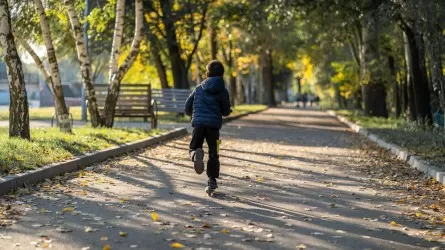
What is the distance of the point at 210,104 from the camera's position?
945 centimetres

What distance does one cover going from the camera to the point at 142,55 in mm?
35406

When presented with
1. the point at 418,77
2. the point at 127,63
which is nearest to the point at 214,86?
the point at 127,63

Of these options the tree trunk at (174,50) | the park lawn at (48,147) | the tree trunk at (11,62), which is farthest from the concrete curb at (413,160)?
the tree trunk at (174,50)

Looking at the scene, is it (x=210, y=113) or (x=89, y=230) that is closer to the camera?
(x=89, y=230)

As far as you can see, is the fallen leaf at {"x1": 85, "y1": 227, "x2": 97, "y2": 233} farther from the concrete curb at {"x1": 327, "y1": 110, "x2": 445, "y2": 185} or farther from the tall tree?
the tall tree

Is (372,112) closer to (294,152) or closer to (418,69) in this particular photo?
(418,69)

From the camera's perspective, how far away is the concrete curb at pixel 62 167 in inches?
355

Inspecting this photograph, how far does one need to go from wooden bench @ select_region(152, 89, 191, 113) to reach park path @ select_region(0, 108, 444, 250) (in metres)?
18.5

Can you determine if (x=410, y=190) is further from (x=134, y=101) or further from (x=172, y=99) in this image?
(x=172, y=99)

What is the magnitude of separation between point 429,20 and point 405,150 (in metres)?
2.82

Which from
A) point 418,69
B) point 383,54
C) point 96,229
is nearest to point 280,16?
point 418,69

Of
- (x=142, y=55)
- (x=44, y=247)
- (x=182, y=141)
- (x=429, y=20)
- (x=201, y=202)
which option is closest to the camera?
(x=44, y=247)

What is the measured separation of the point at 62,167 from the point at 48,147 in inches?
57.2

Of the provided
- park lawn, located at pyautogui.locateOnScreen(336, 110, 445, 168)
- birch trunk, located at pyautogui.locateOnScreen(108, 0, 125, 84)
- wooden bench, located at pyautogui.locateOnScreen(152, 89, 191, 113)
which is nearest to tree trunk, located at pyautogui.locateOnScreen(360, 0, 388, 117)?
wooden bench, located at pyautogui.locateOnScreen(152, 89, 191, 113)
